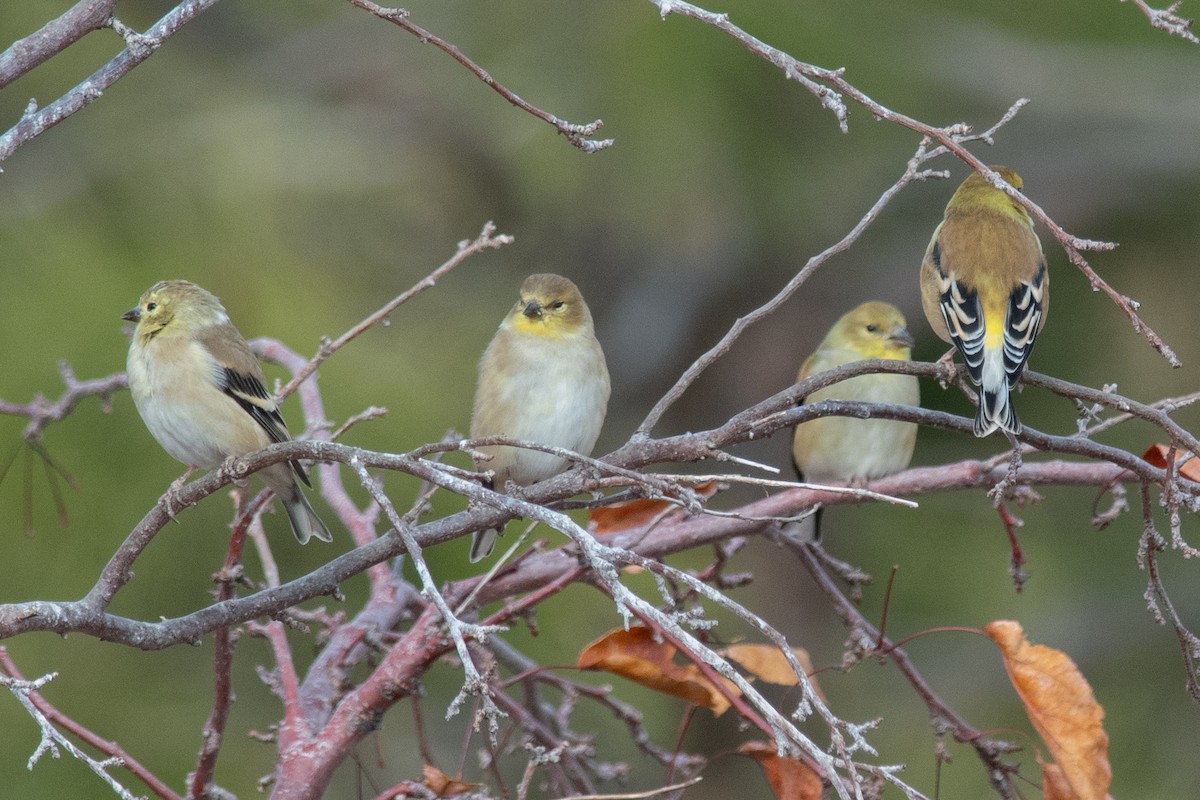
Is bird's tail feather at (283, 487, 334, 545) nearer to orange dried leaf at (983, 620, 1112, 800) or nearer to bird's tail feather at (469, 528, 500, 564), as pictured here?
bird's tail feather at (469, 528, 500, 564)

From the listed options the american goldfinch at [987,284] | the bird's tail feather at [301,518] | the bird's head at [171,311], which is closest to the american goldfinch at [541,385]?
the bird's tail feather at [301,518]

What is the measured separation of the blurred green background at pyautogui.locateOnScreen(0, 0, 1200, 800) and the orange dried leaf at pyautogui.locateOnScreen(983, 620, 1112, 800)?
2.49 metres

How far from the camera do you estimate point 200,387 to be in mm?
3201

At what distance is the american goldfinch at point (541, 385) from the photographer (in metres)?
3.43

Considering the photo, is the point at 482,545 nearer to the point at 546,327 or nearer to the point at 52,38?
the point at 546,327

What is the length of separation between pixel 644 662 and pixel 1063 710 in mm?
697

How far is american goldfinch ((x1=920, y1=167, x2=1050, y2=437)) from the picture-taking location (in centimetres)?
287

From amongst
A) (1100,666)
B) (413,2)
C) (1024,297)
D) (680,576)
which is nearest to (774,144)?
(413,2)

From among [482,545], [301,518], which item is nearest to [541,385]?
[482,545]

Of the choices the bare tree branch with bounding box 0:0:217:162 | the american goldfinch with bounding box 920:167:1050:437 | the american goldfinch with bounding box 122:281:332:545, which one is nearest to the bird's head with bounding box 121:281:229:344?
the american goldfinch with bounding box 122:281:332:545

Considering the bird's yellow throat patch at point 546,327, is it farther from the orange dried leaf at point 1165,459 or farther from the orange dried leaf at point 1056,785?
the orange dried leaf at point 1056,785

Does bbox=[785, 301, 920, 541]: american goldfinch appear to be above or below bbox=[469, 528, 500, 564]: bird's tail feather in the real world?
below

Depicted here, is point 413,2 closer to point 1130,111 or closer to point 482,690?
point 1130,111

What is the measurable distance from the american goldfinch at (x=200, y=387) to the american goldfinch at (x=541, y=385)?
51 cm
